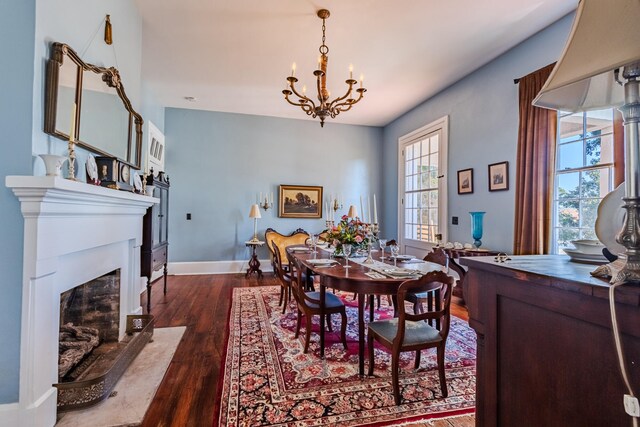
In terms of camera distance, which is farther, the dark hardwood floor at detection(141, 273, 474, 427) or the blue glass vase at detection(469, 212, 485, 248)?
the blue glass vase at detection(469, 212, 485, 248)

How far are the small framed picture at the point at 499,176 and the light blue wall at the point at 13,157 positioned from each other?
13.2 feet

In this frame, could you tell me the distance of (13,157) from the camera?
1.45 meters

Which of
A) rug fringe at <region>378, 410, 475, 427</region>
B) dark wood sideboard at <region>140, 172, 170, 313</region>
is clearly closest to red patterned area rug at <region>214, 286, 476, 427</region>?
rug fringe at <region>378, 410, 475, 427</region>

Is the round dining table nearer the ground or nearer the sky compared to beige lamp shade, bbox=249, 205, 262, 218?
nearer the ground

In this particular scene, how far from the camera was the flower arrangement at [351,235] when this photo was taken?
8.38 feet

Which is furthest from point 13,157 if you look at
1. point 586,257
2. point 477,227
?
point 477,227

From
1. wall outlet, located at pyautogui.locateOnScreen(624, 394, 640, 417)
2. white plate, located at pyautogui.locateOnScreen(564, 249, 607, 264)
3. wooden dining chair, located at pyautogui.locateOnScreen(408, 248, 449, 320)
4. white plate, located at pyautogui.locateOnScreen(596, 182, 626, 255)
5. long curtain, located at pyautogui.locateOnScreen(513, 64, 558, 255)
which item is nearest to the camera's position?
wall outlet, located at pyautogui.locateOnScreen(624, 394, 640, 417)

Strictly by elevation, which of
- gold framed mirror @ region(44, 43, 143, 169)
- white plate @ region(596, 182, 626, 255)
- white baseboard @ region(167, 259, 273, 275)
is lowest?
white baseboard @ region(167, 259, 273, 275)

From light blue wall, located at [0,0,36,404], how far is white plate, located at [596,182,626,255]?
7.63 feet

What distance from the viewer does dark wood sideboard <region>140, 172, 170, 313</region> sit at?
3314 mm

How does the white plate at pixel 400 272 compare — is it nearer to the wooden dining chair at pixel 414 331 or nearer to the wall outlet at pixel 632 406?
the wooden dining chair at pixel 414 331

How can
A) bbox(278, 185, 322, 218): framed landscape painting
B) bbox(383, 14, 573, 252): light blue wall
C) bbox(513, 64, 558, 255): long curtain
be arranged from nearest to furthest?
bbox(513, 64, 558, 255): long curtain → bbox(383, 14, 573, 252): light blue wall → bbox(278, 185, 322, 218): framed landscape painting

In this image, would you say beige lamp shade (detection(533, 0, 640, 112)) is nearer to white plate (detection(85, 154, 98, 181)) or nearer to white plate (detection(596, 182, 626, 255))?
white plate (detection(596, 182, 626, 255))

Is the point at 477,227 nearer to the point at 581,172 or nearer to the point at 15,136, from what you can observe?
the point at 581,172
